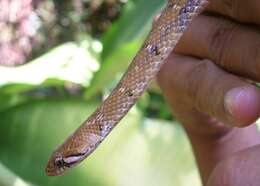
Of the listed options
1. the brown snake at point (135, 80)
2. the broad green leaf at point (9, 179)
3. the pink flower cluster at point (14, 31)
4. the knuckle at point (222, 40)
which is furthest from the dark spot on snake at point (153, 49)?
the pink flower cluster at point (14, 31)

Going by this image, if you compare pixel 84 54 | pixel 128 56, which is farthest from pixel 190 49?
pixel 84 54

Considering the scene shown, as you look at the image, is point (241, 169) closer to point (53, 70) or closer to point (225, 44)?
point (225, 44)

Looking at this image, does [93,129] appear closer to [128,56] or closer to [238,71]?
[238,71]

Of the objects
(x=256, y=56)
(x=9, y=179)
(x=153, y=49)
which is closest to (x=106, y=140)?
(x=9, y=179)

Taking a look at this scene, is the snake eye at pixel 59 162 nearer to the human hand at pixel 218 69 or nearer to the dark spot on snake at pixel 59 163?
the dark spot on snake at pixel 59 163

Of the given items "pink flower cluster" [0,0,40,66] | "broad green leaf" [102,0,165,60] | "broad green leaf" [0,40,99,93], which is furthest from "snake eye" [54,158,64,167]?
"pink flower cluster" [0,0,40,66]

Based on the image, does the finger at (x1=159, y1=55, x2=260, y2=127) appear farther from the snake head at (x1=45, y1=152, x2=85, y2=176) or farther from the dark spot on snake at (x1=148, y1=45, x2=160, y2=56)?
the snake head at (x1=45, y1=152, x2=85, y2=176)
